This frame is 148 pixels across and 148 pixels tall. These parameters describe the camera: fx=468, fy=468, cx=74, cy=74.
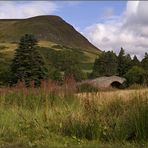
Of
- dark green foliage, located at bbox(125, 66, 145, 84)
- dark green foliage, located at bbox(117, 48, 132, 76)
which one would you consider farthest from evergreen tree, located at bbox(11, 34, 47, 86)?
dark green foliage, located at bbox(117, 48, 132, 76)

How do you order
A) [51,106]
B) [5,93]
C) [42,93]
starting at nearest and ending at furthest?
1. [51,106]
2. [42,93]
3. [5,93]

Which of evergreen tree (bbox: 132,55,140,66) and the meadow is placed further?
evergreen tree (bbox: 132,55,140,66)

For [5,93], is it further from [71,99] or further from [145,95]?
[145,95]

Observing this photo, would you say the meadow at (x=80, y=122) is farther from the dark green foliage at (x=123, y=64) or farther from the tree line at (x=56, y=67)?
the dark green foliage at (x=123, y=64)

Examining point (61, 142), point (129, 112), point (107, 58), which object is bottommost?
point (61, 142)

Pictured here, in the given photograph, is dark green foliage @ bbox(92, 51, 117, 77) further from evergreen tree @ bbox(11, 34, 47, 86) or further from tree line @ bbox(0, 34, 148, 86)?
evergreen tree @ bbox(11, 34, 47, 86)

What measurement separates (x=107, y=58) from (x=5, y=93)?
67048 mm

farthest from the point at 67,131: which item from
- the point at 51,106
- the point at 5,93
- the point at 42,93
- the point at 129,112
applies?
the point at 5,93

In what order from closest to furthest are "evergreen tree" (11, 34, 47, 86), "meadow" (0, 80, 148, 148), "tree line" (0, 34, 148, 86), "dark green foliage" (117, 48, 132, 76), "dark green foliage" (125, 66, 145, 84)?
"meadow" (0, 80, 148, 148) → "dark green foliage" (125, 66, 145, 84) → "tree line" (0, 34, 148, 86) → "evergreen tree" (11, 34, 47, 86) → "dark green foliage" (117, 48, 132, 76)

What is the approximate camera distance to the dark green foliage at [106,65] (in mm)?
78375

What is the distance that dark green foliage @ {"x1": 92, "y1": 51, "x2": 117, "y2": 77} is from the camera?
78375mm

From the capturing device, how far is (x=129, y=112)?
37.4 feet

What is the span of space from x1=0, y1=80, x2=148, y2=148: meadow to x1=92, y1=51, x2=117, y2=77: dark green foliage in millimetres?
62585

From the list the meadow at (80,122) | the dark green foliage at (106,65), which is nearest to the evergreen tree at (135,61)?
the dark green foliage at (106,65)
